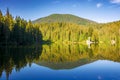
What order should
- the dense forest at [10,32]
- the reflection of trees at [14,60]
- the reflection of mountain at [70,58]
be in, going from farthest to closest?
the dense forest at [10,32], the reflection of mountain at [70,58], the reflection of trees at [14,60]

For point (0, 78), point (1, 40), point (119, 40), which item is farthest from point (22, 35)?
point (119, 40)

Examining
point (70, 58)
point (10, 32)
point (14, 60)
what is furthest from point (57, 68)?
point (10, 32)

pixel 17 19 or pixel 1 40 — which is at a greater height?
pixel 17 19

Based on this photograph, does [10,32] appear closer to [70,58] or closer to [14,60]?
[70,58]

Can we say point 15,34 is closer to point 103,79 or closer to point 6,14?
point 6,14

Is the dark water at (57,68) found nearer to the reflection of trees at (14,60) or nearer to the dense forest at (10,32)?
the reflection of trees at (14,60)

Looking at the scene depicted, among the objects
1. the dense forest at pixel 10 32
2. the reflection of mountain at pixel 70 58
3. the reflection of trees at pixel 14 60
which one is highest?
the dense forest at pixel 10 32

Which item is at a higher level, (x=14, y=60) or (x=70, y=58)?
(x=14, y=60)

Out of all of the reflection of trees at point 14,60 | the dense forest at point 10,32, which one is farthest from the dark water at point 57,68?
the dense forest at point 10,32

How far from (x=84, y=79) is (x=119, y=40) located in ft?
569

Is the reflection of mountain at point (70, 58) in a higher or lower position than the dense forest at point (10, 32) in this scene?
lower

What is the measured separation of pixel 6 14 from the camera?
90125mm

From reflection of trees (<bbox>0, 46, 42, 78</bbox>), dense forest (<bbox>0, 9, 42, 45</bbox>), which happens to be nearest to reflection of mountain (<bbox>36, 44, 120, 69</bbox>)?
reflection of trees (<bbox>0, 46, 42, 78</bbox>)

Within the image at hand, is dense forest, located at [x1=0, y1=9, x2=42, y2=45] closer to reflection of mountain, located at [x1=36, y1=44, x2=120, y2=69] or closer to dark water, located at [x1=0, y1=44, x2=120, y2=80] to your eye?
reflection of mountain, located at [x1=36, y1=44, x2=120, y2=69]
